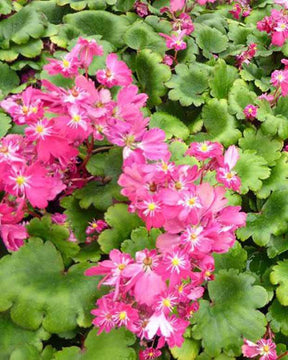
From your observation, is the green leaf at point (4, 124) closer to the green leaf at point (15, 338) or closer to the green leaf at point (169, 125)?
the green leaf at point (169, 125)

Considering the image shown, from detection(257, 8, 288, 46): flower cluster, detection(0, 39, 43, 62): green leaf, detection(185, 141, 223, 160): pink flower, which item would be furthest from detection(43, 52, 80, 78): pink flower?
detection(257, 8, 288, 46): flower cluster

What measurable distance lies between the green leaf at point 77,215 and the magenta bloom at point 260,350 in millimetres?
560


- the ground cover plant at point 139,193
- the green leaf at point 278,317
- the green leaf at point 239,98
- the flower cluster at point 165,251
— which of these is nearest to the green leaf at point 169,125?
the ground cover plant at point 139,193

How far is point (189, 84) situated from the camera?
68.7 inches

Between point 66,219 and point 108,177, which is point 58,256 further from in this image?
point 108,177

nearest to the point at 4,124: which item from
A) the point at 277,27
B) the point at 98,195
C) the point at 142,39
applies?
the point at 98,195

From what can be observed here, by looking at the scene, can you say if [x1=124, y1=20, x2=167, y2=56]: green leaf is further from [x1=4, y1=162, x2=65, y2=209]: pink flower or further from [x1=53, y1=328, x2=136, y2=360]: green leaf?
[x1=53, y1=328, x2=136, y2=360]: green leaf

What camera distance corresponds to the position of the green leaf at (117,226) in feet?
4.16

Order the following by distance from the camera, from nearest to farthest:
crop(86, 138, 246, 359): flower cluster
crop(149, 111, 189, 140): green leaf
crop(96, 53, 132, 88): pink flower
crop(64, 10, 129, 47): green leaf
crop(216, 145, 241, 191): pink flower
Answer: crop(86, 138, 246, 359): flower cluster
crop(216, 145, 241, 191): pink flower
crop(96, 53, 132, 88): pink flower
crop(149, 111, 189, 140): green leaf
crop(64, 10, 129, 47): green leaf

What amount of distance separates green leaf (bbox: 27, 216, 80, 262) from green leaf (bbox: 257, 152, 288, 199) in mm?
663

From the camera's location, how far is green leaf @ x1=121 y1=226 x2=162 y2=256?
1.23m

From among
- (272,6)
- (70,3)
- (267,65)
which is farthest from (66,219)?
(272,6)

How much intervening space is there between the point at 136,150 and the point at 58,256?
38 cm

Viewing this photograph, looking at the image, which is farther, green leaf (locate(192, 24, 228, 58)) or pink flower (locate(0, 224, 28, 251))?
green leaf (locate(192, 24, 228, 58))
